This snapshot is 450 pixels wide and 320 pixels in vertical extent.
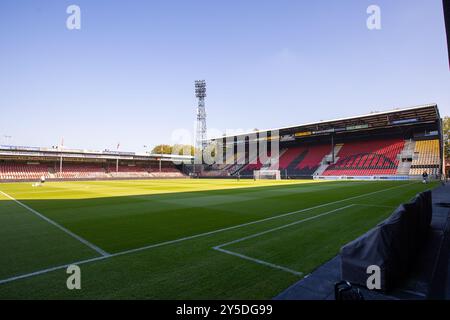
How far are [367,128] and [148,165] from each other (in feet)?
189

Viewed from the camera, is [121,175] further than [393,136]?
Yes

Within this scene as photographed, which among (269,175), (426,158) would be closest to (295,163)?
(269,175)

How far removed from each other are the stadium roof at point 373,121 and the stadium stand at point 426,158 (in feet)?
16.6

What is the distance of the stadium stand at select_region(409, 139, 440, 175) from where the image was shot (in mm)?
41125

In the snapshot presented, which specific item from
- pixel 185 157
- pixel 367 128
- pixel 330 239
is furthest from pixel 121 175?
pixel 330 239

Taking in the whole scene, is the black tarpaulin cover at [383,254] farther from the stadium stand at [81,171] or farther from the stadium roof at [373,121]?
the stadium stand at [81,171]

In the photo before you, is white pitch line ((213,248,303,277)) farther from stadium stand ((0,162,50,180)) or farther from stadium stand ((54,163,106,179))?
stadium stand ((54,163,106,179))

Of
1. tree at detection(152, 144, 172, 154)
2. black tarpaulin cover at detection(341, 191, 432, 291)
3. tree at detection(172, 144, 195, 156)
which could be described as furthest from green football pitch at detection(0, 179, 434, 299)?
tree at detection(152, 144, 172, 154)

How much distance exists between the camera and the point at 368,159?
4966cm

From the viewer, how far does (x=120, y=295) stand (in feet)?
12.0

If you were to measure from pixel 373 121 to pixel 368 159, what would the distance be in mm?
7929

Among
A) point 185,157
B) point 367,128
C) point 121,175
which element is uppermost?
point 367,128

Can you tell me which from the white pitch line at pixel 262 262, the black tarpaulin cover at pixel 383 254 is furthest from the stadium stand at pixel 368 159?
the white pitch line at pixel 262 262
